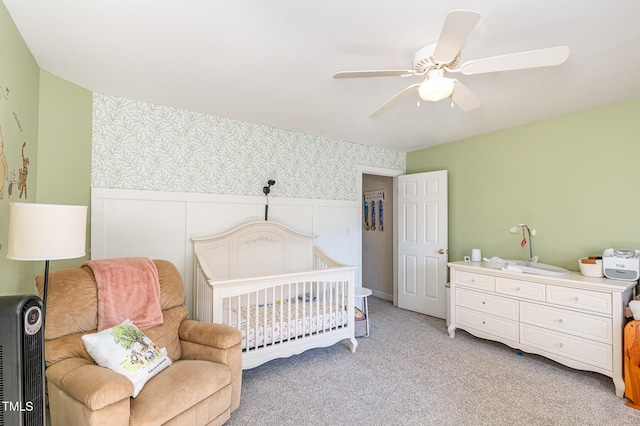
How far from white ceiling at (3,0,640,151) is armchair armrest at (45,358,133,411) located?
1.81m

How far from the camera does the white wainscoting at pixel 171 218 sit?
2678mm

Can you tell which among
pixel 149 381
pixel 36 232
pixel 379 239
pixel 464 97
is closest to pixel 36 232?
pixel 36 232

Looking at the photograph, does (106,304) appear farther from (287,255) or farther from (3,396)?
(287,255)

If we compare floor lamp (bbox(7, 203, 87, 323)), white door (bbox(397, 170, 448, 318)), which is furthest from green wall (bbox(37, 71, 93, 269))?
white door (bbox(397, 170, 448, 318))

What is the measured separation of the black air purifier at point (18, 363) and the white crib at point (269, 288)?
1337mm

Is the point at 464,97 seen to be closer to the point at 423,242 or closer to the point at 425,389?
the point at 425,389

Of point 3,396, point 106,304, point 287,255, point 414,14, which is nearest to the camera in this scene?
point 3,396

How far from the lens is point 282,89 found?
2.54m

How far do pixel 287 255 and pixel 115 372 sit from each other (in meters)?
2.15

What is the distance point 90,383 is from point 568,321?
333 centimetres

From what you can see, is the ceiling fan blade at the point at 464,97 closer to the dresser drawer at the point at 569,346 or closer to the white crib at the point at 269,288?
the white crib at the point at 269,288

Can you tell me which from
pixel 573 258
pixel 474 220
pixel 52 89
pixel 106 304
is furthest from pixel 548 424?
pixel 52 89

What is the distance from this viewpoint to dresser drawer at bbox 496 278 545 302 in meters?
2.79

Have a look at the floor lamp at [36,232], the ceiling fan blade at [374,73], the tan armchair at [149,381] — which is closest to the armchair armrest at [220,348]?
the tan armchair at [149,381]
